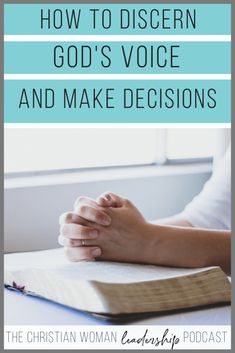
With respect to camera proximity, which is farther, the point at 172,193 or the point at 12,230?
the point at 172,193

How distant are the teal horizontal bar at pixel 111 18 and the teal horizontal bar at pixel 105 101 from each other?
0.28ft

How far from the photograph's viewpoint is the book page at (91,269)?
3.16ft

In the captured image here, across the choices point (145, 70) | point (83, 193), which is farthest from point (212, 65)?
point (83, 193)

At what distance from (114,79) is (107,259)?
27 centimetres

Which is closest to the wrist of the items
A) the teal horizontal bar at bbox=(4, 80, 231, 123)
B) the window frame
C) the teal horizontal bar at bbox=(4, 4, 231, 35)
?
the teal horizontal bar at bbox=(4, 80, 231, 123)

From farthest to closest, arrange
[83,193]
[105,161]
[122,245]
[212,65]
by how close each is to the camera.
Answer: [105,161] → [83,193] → [212,65] → [122,245]

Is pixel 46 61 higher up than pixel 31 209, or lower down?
higher up

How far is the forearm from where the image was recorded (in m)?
1.09

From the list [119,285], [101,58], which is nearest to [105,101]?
[101,58]

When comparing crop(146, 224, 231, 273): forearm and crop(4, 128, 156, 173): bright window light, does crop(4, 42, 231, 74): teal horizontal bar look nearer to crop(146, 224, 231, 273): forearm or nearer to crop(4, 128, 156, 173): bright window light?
crop(146, 224, 231, 273): forearm

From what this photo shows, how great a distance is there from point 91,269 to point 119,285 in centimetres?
14

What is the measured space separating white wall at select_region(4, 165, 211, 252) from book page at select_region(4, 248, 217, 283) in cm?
32

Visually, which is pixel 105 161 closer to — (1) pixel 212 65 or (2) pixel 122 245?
(1) pixel 212 65

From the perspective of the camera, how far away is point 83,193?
1.57 meters
